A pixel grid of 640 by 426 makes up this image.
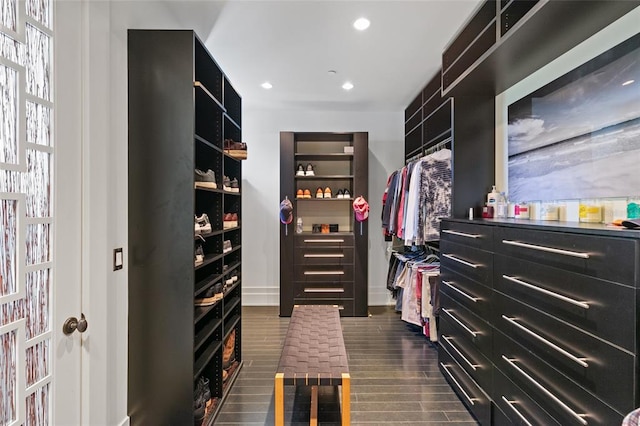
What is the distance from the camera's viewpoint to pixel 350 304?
4062 millimetres

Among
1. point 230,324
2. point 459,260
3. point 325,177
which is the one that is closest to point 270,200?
point 325,177

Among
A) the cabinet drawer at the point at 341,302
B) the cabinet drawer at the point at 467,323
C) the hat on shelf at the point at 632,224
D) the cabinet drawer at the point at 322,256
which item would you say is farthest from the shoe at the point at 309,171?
the hat on shelf at the point at 632,224

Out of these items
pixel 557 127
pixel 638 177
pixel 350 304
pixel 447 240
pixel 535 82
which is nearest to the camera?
pixel 638 177

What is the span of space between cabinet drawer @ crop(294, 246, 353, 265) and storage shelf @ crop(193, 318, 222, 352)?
6.15 feet

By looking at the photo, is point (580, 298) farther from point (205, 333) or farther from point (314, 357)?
point (205, 333)

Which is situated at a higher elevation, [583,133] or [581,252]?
[583,133]

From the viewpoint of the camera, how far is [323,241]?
13.4ft

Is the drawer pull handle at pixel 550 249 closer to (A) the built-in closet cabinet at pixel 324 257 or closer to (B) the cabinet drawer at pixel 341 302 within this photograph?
(A) the built-in closet cabinet at pixel 324 257

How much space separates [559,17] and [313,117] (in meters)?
3.33

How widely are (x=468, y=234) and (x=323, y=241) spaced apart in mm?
2196

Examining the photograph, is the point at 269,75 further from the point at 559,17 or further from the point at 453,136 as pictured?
the point at 559,17

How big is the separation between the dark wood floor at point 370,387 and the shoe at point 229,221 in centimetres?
125

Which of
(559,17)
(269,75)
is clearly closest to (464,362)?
(559,17)

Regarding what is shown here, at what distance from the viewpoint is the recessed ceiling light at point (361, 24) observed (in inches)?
92.4
